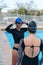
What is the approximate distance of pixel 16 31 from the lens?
527cm

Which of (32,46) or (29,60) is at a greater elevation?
(32,46)

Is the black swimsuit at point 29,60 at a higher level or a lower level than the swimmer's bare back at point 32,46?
lower

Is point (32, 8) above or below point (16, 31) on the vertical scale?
below

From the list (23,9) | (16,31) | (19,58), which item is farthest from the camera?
(23,9)

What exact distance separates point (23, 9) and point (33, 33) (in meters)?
60.0

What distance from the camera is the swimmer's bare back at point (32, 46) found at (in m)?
3.31

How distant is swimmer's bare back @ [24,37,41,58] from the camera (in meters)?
3.31

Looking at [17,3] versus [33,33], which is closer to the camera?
[33,33]

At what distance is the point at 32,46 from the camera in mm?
3332

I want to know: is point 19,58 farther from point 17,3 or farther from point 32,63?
point 17,3

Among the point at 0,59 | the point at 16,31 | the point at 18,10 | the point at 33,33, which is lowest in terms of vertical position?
the point at 18,10

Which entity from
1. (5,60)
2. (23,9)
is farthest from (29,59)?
(23,9)

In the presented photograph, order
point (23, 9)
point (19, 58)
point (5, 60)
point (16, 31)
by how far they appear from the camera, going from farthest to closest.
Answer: point (23, 9)
point (5, 60)
point (16, 31)
point (19, 58)

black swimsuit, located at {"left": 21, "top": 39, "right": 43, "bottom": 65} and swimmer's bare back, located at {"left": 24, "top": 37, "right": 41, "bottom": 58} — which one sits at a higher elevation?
swimmer's bare back, located at {"left": 24, "top": 37, "right": 41, "bottom": 58}
